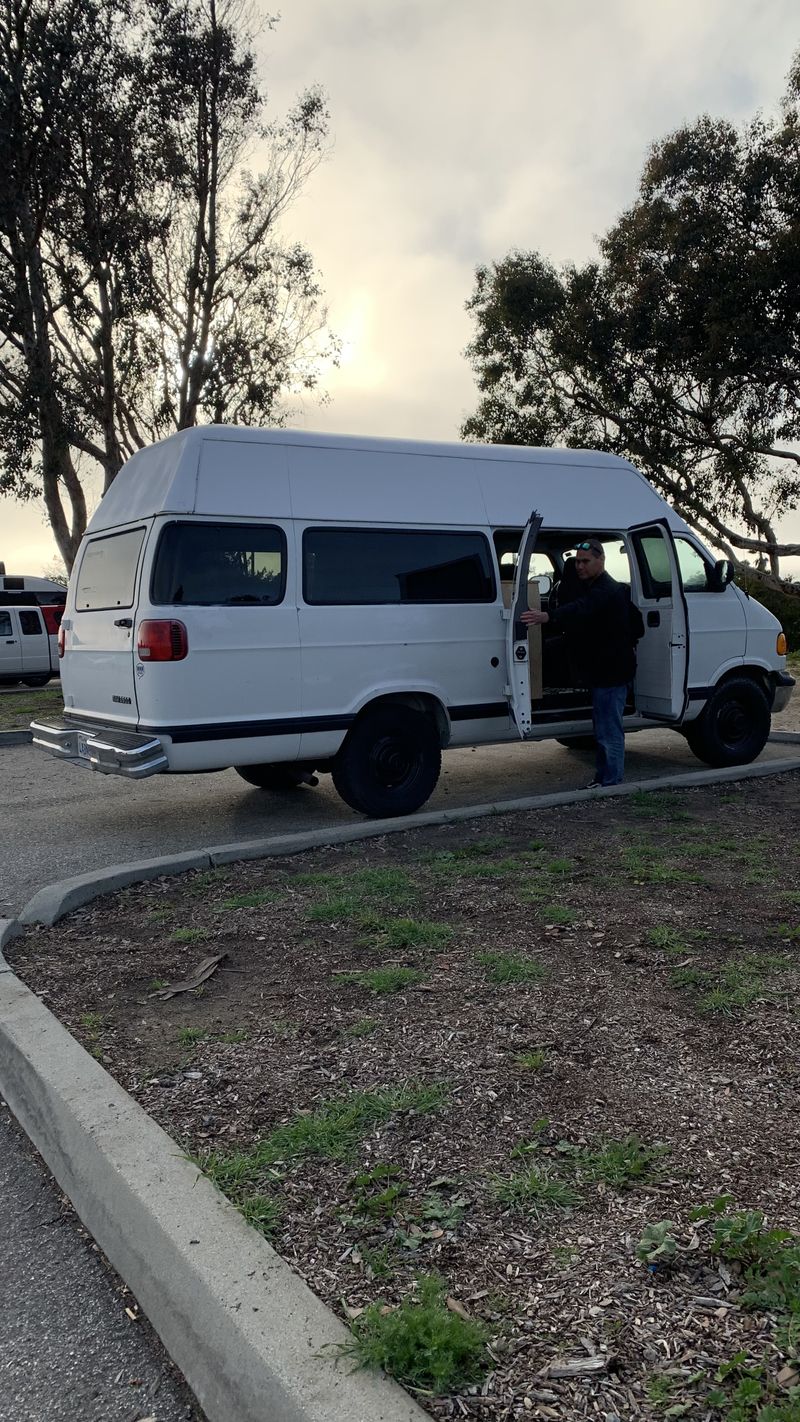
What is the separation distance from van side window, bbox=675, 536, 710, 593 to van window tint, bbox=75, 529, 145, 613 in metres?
4.50

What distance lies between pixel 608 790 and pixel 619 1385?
583 centimetres

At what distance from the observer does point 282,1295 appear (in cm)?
234

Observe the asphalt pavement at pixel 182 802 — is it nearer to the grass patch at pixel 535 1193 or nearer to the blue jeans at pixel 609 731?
the blue jeans at pixel 609 731

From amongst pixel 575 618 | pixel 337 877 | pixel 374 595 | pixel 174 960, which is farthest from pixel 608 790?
pixel 174 960

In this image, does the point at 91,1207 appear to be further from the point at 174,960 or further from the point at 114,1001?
the point at 174,960

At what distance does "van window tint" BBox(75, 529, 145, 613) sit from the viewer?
7297mm

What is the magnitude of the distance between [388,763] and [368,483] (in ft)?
6.68

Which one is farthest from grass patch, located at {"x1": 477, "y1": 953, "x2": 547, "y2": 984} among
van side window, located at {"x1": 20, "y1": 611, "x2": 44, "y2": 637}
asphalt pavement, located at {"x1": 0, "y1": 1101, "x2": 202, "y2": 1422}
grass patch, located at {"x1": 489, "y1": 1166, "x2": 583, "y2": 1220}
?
van side window, located at {"x1": 20, "y1": 611, "x2": 44, "y2": 637}

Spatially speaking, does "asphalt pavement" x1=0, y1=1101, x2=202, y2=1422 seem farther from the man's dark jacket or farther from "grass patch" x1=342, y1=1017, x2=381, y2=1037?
the man's dark jacket

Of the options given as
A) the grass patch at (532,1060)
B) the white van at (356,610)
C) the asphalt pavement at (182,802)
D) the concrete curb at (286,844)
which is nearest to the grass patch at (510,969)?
the grass patch at (532,1060)

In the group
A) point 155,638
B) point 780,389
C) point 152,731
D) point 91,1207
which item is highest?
point 780,389

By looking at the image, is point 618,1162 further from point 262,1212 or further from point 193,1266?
point 193,1266

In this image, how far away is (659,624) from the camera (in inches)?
347

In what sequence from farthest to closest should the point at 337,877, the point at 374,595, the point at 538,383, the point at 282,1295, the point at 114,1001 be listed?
the point at 538,383, the point at 374,595, the point at 337,877, the point at 114,1001, the point at 282,1295
